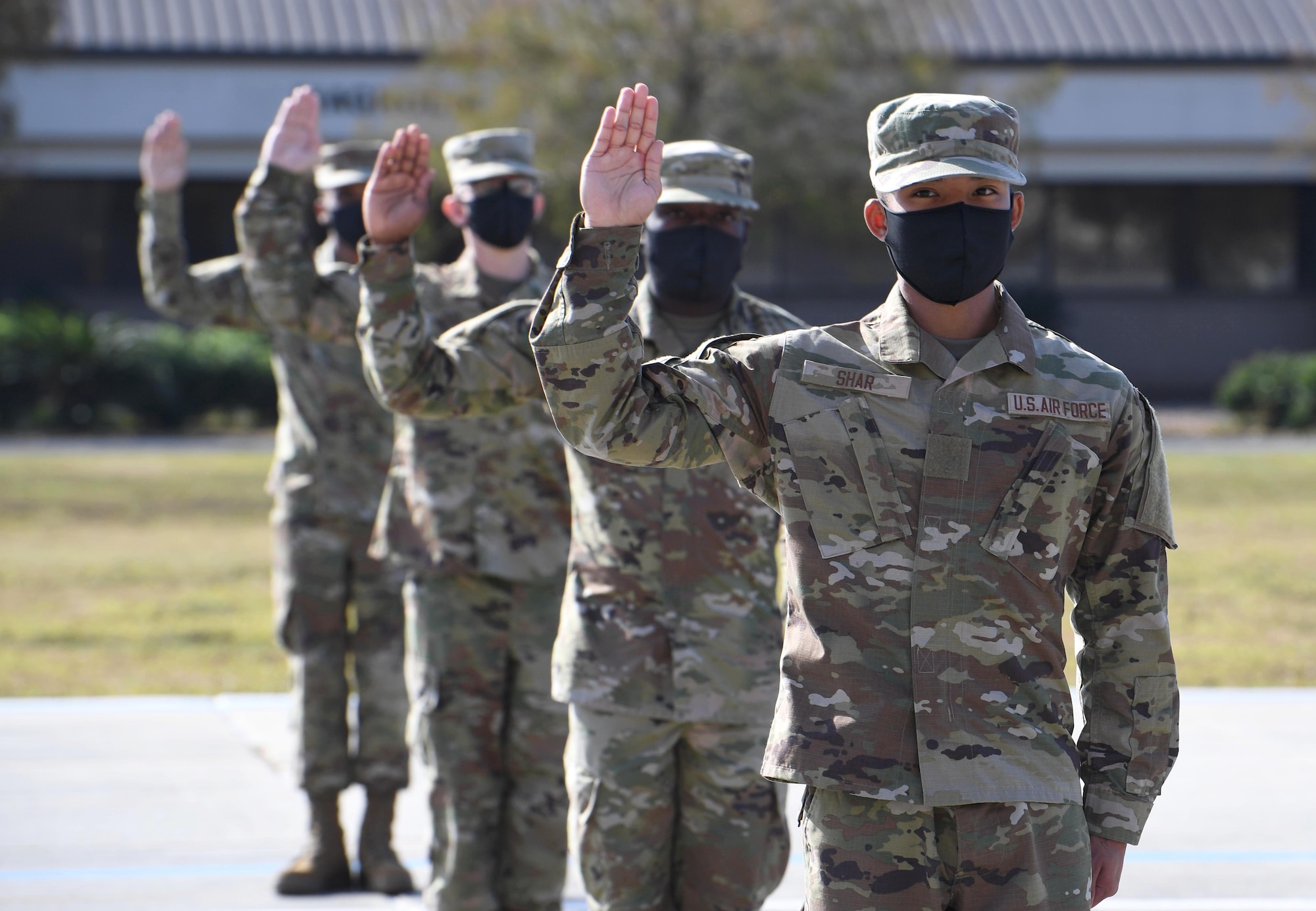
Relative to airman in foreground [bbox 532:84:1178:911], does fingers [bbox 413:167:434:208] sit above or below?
above

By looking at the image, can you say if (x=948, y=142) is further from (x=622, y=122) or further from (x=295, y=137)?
(x=295, y=137)

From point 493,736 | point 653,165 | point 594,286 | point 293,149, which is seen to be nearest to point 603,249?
point 594,286

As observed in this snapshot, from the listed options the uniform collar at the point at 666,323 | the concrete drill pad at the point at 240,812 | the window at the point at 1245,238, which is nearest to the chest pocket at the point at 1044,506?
the uniform collar at the point at 666,323

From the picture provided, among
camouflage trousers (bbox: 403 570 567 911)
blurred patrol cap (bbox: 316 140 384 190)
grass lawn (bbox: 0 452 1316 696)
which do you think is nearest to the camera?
camouflage trousers (bbox: 403 570 567 911)

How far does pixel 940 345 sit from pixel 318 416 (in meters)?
3.31

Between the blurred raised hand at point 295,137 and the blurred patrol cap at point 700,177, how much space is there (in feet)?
5.64

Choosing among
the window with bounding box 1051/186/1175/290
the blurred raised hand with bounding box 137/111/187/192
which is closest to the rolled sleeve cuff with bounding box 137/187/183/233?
the blurred raised hand with bounding box 137/111/187/192

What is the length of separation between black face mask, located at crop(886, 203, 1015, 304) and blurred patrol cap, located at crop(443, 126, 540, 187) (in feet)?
7.40

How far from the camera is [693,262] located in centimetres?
422

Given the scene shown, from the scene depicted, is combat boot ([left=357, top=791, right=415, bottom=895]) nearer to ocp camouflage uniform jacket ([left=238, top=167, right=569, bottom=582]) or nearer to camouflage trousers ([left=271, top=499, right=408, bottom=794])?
camouflage trousers ([left=271, top=499, right=408, bottom=794])

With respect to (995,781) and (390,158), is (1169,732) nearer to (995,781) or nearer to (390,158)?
(995,781)

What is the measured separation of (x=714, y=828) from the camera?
4156 mm

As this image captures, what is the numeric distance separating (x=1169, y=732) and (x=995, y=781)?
14.7 inches

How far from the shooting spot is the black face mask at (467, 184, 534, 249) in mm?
5105
